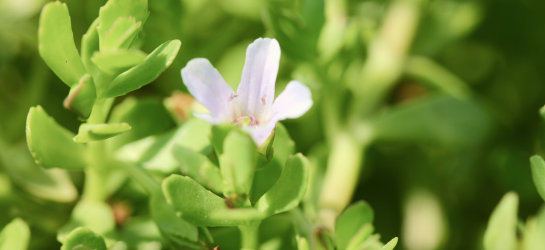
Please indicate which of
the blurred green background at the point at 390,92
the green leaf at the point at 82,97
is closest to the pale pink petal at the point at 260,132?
the green leaf at the point at 82,97

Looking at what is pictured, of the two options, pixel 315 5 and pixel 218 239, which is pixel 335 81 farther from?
pixel 218 239

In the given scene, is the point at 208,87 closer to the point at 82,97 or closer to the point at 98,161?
the point at 82,97

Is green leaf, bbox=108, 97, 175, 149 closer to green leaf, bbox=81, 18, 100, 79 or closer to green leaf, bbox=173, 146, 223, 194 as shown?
green leaf, bbox=81, 18, 100, 79

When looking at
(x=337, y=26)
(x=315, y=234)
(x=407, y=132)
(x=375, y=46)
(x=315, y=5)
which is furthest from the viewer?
(x=375, y=46)

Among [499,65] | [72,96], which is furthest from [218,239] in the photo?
[499,65]

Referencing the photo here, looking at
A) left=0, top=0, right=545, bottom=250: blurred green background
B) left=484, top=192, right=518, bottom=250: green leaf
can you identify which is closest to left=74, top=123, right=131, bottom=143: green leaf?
left=0, top=0, right=545, bottom=250: blurred green background

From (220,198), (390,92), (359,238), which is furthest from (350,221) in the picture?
(390,92)
